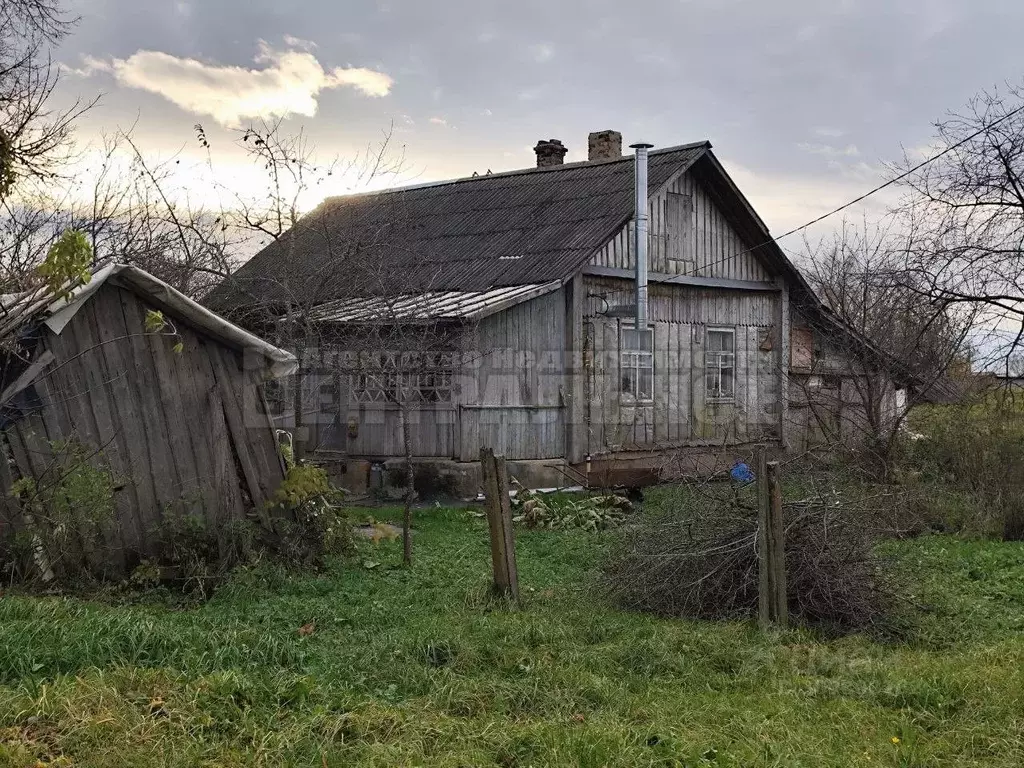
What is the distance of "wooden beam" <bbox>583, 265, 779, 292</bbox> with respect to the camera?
51.6ft

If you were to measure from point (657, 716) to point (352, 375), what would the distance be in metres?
11.1

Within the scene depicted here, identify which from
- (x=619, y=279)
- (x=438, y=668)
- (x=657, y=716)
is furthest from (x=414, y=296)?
(x=657, y=716)

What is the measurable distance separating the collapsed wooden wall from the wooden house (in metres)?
3.38

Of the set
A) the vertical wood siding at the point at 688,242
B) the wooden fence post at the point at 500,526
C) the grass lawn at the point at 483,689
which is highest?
the vertical wood siding at the point at 688,242

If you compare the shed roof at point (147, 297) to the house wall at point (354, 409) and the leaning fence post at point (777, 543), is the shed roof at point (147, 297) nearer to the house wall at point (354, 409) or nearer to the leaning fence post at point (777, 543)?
the house wall at point (354, 409)

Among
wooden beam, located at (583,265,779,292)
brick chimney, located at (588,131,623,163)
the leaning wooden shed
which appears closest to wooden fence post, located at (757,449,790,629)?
the leaning wooden shed

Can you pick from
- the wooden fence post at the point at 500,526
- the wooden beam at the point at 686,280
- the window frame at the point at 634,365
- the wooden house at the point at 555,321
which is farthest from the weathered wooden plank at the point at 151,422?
the window frame at the point at 634,365

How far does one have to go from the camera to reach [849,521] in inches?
301

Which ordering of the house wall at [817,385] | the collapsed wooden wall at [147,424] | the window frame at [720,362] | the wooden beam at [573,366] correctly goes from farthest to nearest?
the house wall at [817,385]
the window frame at [720,362]
the wooden beam at [573,366]
the collapsed wooden wall at [147,424]

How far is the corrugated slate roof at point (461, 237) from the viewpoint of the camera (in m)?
15.3

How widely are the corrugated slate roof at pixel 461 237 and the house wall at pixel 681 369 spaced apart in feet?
3.66

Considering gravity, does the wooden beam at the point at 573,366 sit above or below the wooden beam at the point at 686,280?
below

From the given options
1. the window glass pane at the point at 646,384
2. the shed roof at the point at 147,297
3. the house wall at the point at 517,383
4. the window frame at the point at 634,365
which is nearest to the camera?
the shed roof at the point at 147,297

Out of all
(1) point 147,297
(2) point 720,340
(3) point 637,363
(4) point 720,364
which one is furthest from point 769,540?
(2) point 720,340
